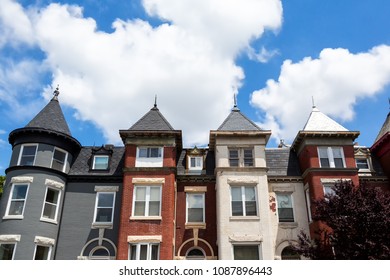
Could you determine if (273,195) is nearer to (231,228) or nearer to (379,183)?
(231,228)

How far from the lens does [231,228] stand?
20.3m

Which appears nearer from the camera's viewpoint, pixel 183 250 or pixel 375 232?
pixel 375 232

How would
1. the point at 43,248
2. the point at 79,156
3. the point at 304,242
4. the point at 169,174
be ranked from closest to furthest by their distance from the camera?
the point at 304,242 < the point at 43,248 < the point at 169,174 < the point at 79,156

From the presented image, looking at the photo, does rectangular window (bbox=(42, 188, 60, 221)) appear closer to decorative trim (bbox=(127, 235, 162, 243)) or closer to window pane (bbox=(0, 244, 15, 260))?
window pane (bbox=(0, 244, 15, 260))

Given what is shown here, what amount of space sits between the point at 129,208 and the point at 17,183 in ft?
23.1

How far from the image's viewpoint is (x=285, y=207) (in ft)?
72.8

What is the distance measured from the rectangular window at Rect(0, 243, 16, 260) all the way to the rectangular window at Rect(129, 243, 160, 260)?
6.56 meters

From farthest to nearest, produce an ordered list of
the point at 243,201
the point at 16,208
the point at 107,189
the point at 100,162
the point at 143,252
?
the point at 100,162
the point at 107,189
the point at 243,201
the point at 16,208
the point at 143,252

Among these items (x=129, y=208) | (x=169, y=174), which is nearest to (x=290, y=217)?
(x=169, y=174)

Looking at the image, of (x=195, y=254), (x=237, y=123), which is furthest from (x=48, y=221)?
(x=237, y=123)

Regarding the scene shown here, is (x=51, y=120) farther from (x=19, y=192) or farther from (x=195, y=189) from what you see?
(x=195, y=189)

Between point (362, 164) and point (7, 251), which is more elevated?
point (362, 164)

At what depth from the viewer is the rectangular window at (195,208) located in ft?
71.8

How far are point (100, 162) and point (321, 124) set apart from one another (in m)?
15.6
